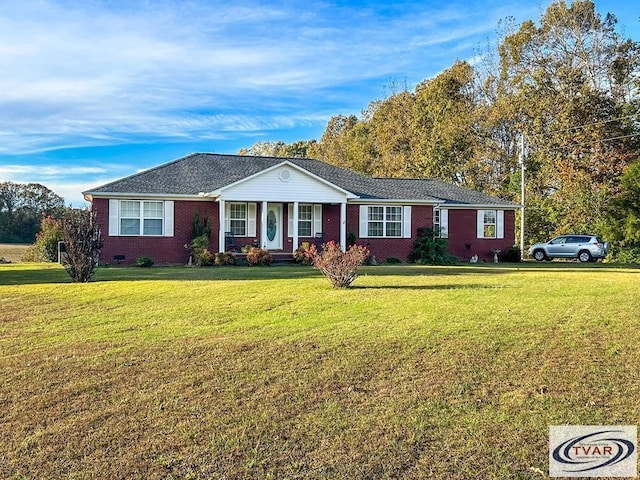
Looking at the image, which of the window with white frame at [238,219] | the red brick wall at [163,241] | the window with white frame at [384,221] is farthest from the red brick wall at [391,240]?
the red brick wall at [163,241]

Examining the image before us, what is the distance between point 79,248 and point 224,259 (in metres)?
8.06

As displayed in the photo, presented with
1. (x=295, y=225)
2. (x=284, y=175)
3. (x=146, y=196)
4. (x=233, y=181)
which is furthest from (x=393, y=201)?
(x=146, y=196)

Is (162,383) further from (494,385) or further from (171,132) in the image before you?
(171,132)

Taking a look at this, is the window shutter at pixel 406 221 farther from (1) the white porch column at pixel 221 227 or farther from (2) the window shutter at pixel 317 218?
(1) the white porch column at pixel 221 227

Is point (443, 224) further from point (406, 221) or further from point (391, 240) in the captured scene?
point (391, 240)

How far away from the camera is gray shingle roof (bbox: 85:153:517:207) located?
77.2ft

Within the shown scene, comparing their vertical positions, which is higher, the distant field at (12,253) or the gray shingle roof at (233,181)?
the gray shingle roof at (233,181)

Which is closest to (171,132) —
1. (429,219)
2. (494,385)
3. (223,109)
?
(223,109)

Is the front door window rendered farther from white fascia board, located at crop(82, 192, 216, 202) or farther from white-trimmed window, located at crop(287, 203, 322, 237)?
white fascia board, located at crop(82, 192, 216, 202)

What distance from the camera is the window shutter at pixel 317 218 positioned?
2553 cm

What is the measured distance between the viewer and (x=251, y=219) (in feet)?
81.3

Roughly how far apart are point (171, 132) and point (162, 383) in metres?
28.7

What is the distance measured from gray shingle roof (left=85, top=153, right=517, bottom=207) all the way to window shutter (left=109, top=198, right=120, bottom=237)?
0.57 metres

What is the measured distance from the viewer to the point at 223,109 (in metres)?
31.0
